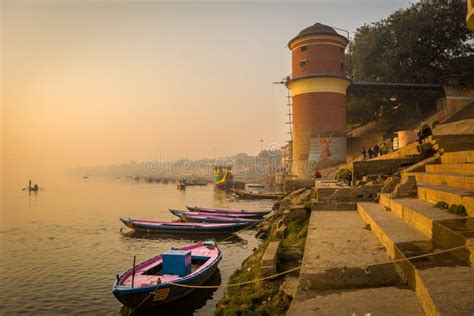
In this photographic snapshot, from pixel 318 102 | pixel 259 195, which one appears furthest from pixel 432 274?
pixel 259 195

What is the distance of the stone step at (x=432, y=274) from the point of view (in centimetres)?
385

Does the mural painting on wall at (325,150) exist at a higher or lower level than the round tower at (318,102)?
lower

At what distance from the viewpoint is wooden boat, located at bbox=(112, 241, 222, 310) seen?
1212 cm

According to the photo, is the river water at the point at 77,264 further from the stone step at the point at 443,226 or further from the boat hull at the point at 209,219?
the stone step at the point at 443,226

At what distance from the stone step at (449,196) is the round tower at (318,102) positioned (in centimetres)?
3018

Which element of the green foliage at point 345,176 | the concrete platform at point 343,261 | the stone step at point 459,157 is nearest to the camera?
the concrete platform at point 343,261

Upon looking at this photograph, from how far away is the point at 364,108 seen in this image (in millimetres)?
50156

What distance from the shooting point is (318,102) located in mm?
40281

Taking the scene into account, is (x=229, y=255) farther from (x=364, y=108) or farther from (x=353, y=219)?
(x=364, y=108)

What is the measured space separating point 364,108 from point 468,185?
144ft

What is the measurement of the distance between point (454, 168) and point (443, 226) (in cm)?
650

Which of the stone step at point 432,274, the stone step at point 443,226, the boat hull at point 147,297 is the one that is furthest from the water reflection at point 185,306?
the stone step at point 432,274

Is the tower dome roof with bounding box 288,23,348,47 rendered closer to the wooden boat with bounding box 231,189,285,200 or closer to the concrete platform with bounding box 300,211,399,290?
the wooden boat with bounding box 231,189,285,200

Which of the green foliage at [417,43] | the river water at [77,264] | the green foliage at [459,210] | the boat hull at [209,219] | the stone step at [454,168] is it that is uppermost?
the green foliage at [417,43]
